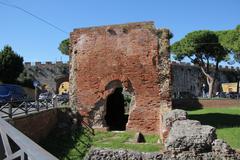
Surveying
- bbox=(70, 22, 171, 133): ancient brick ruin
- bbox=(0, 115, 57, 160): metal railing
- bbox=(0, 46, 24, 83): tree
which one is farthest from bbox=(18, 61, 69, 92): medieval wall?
bbox=(0, 115, 57, 160): metal railing

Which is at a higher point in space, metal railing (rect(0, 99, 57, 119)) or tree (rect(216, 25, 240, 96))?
tree (rect(216, 25, 240, 96))

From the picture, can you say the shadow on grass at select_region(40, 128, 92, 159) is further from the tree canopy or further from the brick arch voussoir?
the tree canopy

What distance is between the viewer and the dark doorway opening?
26191 mm

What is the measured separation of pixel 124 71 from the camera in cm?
2078

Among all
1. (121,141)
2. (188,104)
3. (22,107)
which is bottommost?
(121,141)

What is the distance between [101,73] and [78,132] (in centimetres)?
317

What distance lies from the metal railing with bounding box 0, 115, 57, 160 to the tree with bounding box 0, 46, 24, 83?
46.5m

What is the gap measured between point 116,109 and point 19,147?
24562 mm

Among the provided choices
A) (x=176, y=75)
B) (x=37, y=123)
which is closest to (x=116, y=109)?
(x=37, y=123)

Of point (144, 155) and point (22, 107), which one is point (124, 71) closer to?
point (22, 107)

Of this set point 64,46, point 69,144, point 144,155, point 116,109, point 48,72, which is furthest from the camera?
point 64,46

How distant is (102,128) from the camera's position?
825 inches

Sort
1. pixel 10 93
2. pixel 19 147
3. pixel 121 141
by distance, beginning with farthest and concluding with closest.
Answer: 1. pixel 10 93
2. pixel 121 141
3. pixel 19 147

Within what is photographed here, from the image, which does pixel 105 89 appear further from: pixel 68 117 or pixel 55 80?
pixel 55 80
